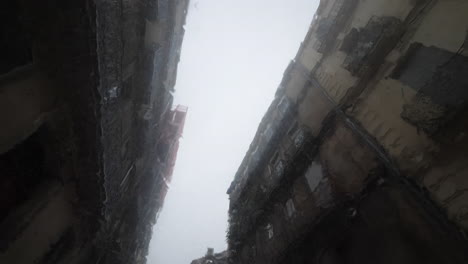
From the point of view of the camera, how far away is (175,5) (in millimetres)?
10086

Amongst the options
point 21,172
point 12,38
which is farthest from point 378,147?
point 21,172

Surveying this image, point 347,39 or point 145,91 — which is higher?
point 145,91

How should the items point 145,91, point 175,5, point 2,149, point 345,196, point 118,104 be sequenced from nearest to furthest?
point 2,149
point 345,196
point 118,104
point 145,91
point 175,5

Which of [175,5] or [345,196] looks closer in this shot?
[345,196]

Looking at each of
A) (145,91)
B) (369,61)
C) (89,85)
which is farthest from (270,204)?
(89,85)

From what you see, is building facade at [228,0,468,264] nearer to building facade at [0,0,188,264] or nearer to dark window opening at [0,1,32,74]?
building facade at [0,0,188,264]

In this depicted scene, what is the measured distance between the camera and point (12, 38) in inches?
138

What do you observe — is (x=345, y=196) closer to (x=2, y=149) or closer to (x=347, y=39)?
(x=347, y=39)

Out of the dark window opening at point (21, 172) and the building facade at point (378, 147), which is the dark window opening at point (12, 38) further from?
the building facade at point (378, 147)

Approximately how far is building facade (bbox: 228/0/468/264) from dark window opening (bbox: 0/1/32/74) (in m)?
6.33

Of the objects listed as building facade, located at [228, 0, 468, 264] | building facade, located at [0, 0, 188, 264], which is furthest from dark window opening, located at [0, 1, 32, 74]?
building facade, located at [228, 0, 468, 264]

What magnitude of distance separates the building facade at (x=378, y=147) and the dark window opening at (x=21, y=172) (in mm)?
6319

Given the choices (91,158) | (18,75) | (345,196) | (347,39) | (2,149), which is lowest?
(2,149)

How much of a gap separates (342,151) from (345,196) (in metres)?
1.09
